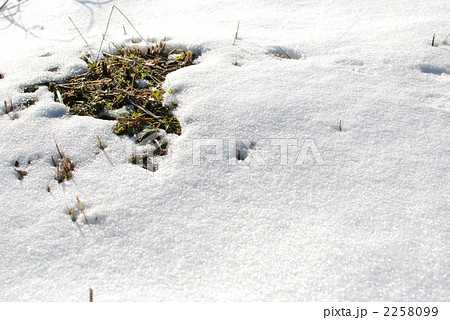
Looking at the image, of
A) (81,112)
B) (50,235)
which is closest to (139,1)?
(81,112)

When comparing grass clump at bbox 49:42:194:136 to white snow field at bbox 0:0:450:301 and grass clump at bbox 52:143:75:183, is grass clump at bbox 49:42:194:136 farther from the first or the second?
grass clump at bbox 52:143:75:183

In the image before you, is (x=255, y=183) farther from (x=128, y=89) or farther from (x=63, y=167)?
(x=128, y=89)

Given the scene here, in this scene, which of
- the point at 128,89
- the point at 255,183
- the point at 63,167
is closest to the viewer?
the point at 255,183

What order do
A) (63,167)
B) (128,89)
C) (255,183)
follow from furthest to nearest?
1. (128,89)
2. (63,167)
3. (255,183)

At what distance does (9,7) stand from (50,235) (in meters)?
3.54

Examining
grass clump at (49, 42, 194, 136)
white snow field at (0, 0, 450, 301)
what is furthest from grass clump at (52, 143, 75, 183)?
grass clump at (49, 42, 194, 136)

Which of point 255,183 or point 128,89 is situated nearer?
point 255,183

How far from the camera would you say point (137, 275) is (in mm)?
1233

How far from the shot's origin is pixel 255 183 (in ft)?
5.09

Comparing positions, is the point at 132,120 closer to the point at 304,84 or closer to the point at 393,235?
the point at 304,84

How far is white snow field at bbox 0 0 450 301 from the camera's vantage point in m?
1.21

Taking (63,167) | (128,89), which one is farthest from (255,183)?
(128,89)

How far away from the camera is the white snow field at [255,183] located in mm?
1210

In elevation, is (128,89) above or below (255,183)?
above
